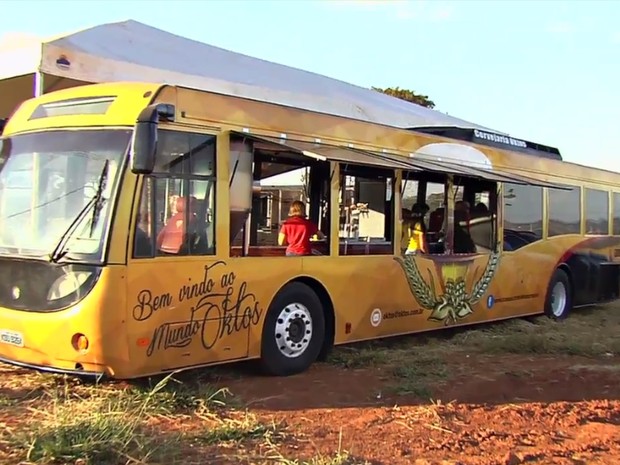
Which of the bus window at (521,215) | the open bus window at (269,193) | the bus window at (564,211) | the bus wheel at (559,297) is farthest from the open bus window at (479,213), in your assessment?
the open bus window at (269,193)

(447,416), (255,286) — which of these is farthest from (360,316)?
(447,416)

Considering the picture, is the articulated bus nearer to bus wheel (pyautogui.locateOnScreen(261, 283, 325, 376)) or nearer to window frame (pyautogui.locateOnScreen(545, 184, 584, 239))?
bus wheel (pyautogui.locateOnScreen(261, 283, 325, 376))

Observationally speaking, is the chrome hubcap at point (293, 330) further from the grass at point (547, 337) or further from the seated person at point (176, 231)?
the grass at point (547, 337)

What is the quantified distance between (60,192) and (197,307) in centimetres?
156

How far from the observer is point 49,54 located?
1009 centimetres

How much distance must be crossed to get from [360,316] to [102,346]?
3.46 m

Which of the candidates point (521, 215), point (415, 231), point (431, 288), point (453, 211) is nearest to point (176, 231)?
point (415, 231)

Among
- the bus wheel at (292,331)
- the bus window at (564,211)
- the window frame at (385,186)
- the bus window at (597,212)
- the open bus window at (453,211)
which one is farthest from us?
the bus window at (597,212)

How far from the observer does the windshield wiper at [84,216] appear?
6201 millimetres

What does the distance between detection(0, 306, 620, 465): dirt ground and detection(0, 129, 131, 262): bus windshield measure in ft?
4.36

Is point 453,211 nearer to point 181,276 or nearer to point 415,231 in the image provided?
point 415,231

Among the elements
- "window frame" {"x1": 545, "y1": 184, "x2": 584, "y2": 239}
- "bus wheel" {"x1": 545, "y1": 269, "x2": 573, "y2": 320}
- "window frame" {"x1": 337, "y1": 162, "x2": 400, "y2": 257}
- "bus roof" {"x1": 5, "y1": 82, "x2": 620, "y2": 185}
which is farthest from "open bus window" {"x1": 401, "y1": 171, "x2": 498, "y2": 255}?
"bus wheel" {"x1": 545, "y1": 269, "x2": 573, "y2": 320}

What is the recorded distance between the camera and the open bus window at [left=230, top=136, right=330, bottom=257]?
725 cm

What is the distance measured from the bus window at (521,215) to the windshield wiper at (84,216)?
22.8 feet
